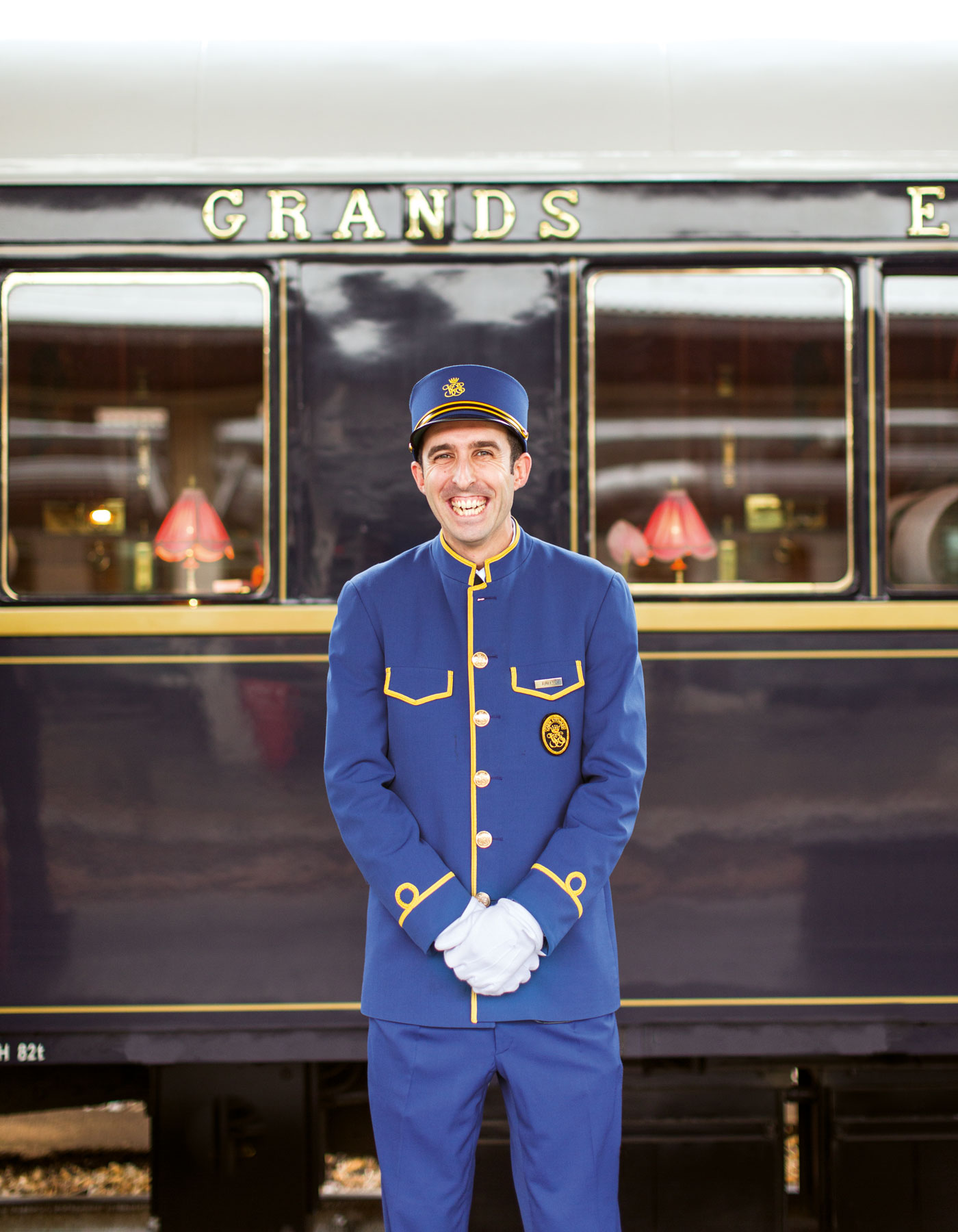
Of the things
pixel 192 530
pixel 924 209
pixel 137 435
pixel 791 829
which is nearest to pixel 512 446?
pixel 192 530

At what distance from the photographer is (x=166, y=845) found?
2605mm

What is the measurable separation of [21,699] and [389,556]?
1019mm

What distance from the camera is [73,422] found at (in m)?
2.65

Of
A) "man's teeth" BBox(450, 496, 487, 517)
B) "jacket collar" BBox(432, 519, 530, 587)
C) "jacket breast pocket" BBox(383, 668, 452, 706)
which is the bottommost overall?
"jacket breast pocket" BBox(383, 668, 452, 706)

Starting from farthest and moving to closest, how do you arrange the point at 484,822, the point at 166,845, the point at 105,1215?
the point at 105,1215
the point at 166,845
the point at 484,822

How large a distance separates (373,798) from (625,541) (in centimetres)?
122

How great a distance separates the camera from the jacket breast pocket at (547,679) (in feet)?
5.78

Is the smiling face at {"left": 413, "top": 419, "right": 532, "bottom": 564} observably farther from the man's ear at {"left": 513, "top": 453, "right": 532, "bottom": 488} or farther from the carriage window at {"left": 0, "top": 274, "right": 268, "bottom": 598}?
the carriage window at {"left": 0, "top": 274, "right": 268, "bottom": 598}

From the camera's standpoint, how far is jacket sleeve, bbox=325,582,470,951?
5.51 feet

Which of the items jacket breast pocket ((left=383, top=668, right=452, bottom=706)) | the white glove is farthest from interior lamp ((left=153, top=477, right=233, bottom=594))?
the white glove

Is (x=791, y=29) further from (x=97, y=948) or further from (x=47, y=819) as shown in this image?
(x=97, y=948)

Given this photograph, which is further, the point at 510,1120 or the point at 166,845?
the point at 166,845

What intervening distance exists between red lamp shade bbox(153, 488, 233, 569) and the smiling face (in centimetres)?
105

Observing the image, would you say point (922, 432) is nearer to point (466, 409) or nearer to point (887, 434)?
point (887, 434)
